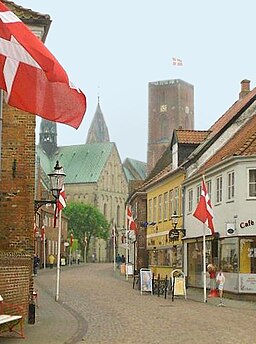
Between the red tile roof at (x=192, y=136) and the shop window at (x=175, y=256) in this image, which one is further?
the red tile roof at (x=192, y=136)

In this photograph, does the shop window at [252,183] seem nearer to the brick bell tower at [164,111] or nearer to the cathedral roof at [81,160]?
the cathedral roof at [81,160]

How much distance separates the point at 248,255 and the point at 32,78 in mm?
21100

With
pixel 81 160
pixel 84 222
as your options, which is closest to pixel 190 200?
pixel 84 222

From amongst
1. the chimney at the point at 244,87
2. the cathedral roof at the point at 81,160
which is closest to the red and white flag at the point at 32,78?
the chimney at the point at 244,87

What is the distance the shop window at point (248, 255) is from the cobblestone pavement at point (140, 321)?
154 cm

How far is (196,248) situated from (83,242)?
8063 centimetres

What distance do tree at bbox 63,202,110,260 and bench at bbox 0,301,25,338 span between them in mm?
97563

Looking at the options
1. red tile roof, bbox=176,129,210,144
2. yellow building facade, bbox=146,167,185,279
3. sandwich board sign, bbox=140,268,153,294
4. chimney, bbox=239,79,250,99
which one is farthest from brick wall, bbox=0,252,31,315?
chimney, bbox=239,79,250,99

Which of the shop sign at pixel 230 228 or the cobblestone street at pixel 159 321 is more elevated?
the shop sign at pixel 230 228

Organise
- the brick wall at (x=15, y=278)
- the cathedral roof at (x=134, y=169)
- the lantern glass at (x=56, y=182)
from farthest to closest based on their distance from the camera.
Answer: the cathedral roof at (x=134, y=169), the lantern glass at (x=56, y=182), the brick wall at (x=15, y=278)

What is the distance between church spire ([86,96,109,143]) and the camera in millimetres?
167125

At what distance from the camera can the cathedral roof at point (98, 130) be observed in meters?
167

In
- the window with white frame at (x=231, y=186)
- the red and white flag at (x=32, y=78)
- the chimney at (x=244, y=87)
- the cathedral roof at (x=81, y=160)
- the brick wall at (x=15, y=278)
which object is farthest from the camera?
the cathedral roof at (x=81, y=160)

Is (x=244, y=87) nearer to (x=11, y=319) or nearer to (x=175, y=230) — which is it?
(x=175, y=230)
